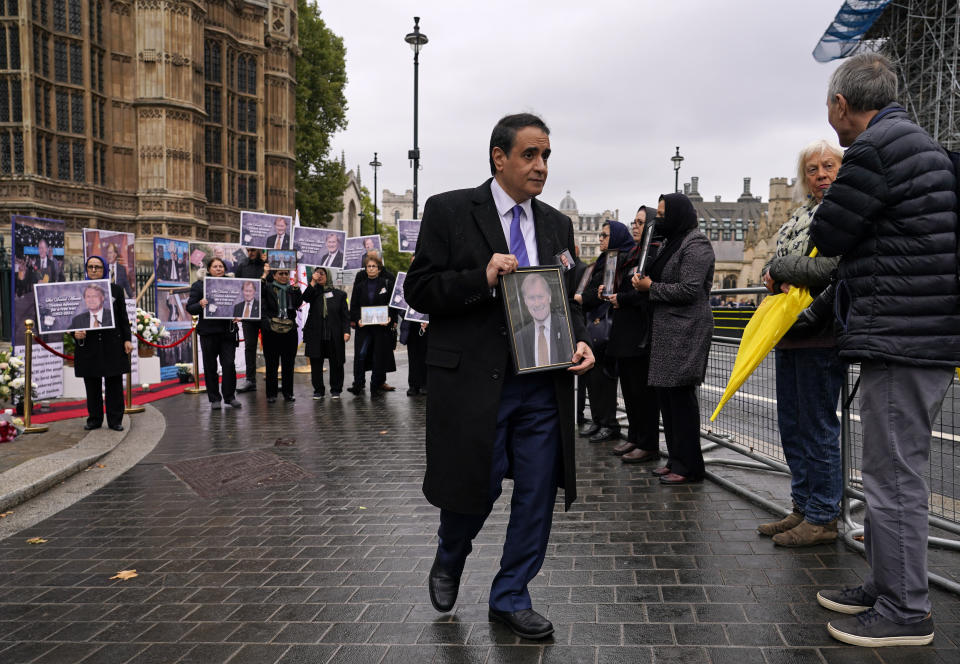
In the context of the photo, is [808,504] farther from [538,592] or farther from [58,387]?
[58,387]

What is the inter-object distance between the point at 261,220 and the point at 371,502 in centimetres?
937

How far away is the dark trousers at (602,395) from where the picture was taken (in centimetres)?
800

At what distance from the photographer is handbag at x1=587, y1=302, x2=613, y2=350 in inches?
311

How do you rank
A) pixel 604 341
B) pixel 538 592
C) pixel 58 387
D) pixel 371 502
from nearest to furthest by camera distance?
pixel 538 592 → pixel 371 502 → pixel 604 341 → pixel 58 387

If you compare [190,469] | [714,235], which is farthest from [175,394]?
[714,235]

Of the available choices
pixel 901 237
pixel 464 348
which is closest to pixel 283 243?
pixel 464 348

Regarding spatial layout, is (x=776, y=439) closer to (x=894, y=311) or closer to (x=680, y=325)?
(x=680, y=325)

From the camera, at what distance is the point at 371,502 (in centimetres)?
573

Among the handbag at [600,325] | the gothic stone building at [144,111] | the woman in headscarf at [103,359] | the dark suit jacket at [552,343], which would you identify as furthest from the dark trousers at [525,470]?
the gothic stone building at [144,111]

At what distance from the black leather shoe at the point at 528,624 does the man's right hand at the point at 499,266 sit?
151cm

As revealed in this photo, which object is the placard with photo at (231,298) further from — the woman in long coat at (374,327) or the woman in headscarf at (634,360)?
the woman in headscarf at (634,360)

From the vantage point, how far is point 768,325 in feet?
14.0

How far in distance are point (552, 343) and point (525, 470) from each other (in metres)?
0.61

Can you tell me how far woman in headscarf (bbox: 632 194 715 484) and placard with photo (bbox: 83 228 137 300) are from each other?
923cm
